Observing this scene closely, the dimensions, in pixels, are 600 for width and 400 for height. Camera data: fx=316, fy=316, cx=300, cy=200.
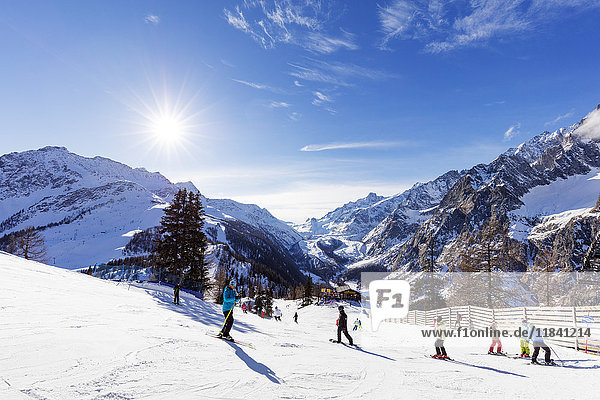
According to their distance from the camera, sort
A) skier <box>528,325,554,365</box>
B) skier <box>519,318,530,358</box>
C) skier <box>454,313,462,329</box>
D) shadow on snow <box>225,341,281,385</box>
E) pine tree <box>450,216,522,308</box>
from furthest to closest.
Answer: pine tree <box>450,216,522,308</box> < skier <box>454,313,462,329</box> < skier <box>519,318,530,358</box> < skier <box>528,325,554,365</box> < shadow on snow <box>225,341,281,385</box>

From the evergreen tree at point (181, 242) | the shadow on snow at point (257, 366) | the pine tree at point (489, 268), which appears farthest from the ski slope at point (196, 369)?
the evergreen tree at point (181, 242)

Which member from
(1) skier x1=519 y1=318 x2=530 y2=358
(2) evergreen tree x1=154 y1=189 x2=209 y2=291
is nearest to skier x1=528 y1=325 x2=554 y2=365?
(1) skier x1=519 y1=318 x2=530 y2=358

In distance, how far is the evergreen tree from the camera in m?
33.2

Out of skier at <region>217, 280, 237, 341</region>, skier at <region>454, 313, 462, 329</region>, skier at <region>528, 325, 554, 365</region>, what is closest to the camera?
skier at <region>217, 280, 237, 341</region>

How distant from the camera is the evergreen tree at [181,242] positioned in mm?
33188

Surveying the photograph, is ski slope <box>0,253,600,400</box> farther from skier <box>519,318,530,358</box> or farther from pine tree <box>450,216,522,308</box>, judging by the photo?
pine tree <box>450,216,522,308</box>

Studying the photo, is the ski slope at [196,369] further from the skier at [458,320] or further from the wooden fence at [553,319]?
the skier at [458,320]

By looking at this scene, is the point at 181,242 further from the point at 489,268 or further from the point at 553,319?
the point at 489,268

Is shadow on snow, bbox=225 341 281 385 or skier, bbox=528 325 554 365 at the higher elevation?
skier, bbox=528 325 554 365

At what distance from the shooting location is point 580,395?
7816mm

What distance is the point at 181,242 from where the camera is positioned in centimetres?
3331

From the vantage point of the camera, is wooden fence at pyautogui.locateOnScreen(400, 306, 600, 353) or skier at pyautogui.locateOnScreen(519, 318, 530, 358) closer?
skier at pyautogui.locateOnScreen(519, 318, 530, 358)

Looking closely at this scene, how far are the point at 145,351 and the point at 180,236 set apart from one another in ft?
90.1

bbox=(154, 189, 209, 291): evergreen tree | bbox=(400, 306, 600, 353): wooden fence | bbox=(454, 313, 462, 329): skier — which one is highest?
bbox=(154, 189, 209, 291): evergreen tree
